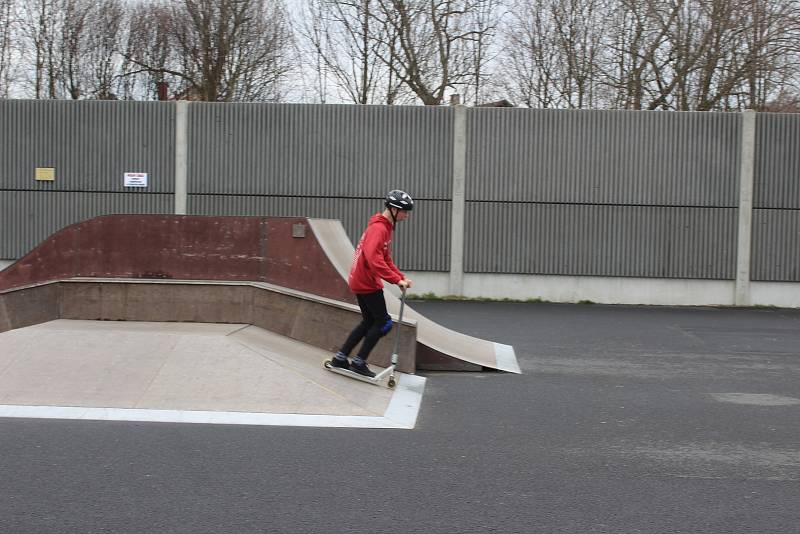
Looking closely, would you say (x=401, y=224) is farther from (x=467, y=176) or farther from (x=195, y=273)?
(x=195, y=273)

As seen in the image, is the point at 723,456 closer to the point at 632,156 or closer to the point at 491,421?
the point at 491,421

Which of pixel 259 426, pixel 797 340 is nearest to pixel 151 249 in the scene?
pixel 259 426

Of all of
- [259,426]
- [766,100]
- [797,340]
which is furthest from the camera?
[766,100]

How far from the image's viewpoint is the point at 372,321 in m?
9.65

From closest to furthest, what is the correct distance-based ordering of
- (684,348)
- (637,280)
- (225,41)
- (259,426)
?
(259,426) < (684,348) < (637,280) < (225,41)

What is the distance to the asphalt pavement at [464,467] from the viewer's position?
5.62m

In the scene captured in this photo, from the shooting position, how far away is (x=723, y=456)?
734 centimetres

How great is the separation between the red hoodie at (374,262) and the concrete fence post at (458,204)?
12.1 metres

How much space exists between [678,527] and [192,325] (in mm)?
7255

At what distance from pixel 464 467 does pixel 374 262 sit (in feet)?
10.1

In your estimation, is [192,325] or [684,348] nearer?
[192,325]

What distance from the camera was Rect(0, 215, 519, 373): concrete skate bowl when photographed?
37.1 feet

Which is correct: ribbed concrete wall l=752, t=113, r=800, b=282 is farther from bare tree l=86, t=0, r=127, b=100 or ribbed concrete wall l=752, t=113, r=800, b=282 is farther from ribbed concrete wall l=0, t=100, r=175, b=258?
bare tree l=86, t=0, r=127, b=100

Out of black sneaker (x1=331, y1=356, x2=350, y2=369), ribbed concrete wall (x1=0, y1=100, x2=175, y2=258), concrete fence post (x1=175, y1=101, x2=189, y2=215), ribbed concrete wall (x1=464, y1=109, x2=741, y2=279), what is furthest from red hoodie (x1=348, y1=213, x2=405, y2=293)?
ribbed concrete wall (x1=0, y1=100, x2=175, y2=258)
